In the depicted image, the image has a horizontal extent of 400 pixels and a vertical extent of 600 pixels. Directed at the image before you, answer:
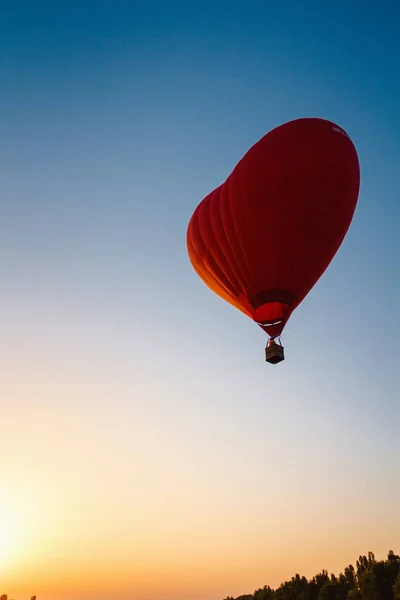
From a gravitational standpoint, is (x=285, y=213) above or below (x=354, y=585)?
Answer: above

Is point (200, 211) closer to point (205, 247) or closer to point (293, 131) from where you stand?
point (205, 247)

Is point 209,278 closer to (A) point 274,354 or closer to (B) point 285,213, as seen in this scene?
(B) point 285,213

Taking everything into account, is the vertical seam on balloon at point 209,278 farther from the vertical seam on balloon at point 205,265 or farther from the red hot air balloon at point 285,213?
the red hot air balloon at point 285,213

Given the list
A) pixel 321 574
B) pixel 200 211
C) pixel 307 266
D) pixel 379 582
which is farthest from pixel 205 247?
pixel 321 574

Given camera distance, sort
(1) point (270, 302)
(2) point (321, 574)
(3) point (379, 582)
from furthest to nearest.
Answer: (2) point (321, 574) → (3) point (379, 582) → (1) point (270, 302)

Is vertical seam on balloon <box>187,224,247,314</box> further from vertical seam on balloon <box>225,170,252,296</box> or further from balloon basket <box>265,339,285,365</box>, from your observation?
balloon basket <box>265,339,285,365</box>

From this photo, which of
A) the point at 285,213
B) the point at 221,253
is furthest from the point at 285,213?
the point at 221,253

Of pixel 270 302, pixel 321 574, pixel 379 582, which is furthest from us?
pixel 321 574
